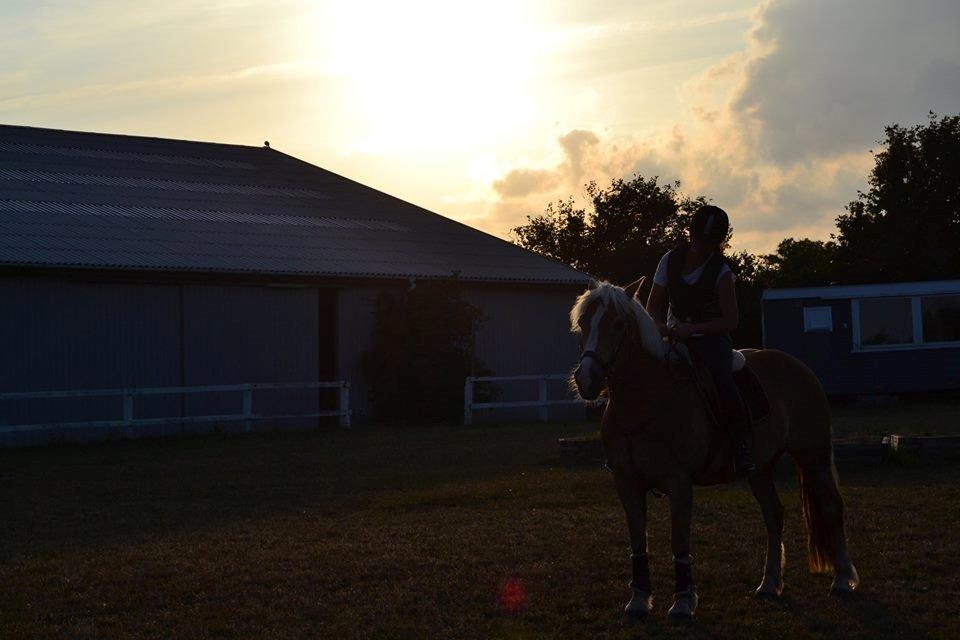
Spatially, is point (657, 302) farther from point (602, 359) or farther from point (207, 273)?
→ point (207, 273)

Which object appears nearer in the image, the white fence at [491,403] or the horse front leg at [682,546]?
the horse front leg at [682,546]

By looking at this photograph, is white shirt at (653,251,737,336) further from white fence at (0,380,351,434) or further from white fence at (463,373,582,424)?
white fence at (463,373,582,424)

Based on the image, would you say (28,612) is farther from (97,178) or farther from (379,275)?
(97,178)

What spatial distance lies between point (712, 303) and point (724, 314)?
0.46 feet

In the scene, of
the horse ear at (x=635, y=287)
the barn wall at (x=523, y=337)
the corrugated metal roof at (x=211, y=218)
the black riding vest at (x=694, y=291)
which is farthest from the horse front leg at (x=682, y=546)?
the barn wall at (x=523, y=337)

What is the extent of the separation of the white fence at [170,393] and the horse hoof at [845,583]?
15944mm

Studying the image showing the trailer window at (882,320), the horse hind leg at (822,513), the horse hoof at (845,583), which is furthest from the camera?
the trailer window at (882,320)

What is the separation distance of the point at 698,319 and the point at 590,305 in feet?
2.85

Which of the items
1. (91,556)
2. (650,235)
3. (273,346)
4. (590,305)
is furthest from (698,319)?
(650,235)

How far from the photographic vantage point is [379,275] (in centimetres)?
2744

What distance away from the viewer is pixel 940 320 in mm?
30047

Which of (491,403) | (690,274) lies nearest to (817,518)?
(690,274)

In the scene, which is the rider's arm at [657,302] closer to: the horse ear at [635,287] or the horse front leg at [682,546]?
the horse ear at [635,287]

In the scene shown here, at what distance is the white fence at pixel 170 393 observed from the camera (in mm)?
21453
